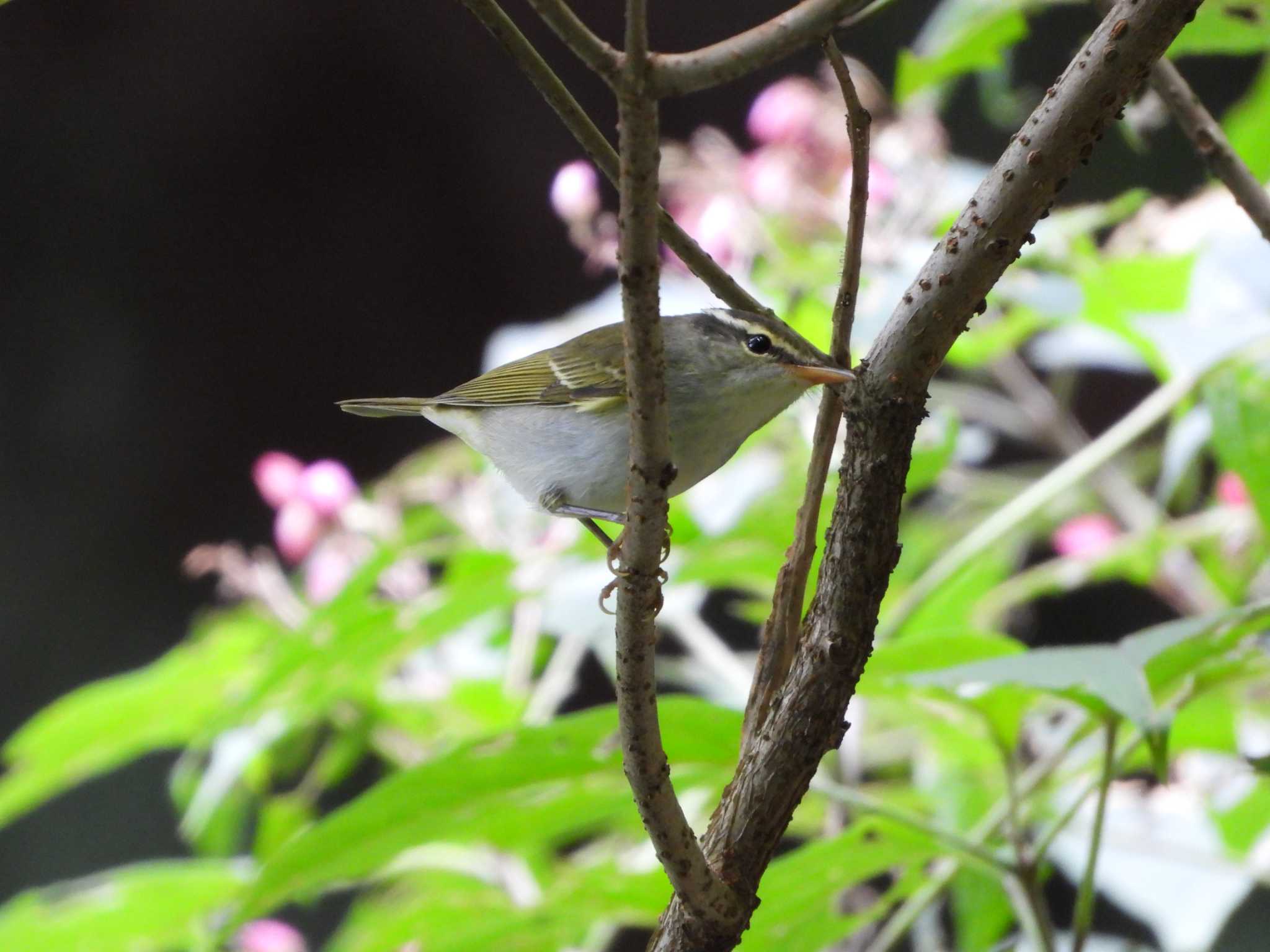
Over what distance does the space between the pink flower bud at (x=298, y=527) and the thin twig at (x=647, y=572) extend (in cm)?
180

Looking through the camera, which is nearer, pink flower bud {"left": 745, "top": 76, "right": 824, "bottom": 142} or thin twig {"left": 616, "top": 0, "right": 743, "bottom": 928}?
thin twig {"left": 616, "top": 0, "right": 743, "bottom": 928}

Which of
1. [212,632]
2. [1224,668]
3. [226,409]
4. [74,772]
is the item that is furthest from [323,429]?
[1224,668]

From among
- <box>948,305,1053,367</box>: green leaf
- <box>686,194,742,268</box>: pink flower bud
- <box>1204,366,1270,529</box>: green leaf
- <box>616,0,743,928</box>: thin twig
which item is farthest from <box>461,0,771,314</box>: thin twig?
<box>686,194,742,268</box>: pink flower bud

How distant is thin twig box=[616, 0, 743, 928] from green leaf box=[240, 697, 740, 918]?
324mm

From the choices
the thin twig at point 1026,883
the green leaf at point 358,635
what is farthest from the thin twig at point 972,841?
the green leaf at point 358,635

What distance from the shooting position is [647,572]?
857 mm

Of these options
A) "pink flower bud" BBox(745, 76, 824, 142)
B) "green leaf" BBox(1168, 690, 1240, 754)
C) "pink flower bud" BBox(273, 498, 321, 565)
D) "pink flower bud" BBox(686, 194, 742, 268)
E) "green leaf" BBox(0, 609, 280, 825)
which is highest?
"pink flower bud" BBox(745, 76, 824, 142)

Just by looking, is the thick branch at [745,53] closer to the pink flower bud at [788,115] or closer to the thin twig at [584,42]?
the thin twig at [584,42]

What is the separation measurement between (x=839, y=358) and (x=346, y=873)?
0.74 meters

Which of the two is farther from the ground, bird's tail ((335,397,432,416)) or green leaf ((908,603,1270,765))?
bird's tail ((335,397,432,416))

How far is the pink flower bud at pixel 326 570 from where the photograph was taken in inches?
100

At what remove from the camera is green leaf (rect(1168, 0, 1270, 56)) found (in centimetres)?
138

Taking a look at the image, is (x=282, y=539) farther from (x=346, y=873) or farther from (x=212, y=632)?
(x=346, y=873)

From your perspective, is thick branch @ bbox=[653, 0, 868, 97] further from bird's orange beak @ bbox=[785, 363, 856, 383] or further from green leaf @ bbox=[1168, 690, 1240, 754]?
green leaf @ bbox=[1168, 690, 1240, 754]
